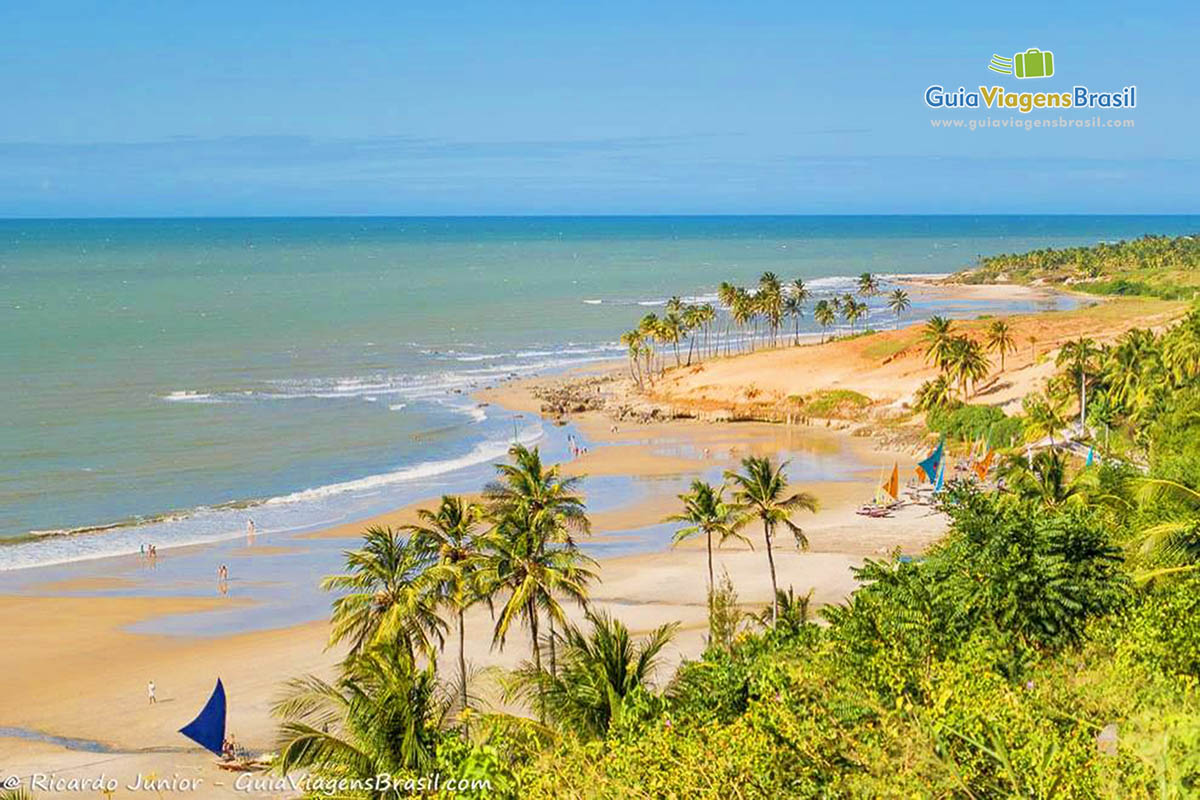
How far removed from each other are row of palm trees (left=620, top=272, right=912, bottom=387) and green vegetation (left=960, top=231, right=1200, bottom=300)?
87.0 ft

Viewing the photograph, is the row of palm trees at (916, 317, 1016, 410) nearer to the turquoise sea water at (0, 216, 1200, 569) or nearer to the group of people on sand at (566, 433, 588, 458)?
the group of people on sand at (566, 433, 588, 458)

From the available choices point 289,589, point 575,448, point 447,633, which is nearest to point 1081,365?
point 575,448

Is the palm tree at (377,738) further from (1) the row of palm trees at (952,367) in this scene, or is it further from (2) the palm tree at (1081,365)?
(1) the row of palm trees at (952,367)

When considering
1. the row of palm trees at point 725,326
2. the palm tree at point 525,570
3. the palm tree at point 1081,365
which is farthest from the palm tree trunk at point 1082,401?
the palm tree at point 525,570

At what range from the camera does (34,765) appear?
32.6 metres

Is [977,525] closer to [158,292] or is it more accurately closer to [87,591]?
[87,591]

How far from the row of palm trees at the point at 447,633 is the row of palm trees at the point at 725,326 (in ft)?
199

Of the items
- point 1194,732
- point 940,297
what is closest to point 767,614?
point 1194,732

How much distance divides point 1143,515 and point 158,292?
167m

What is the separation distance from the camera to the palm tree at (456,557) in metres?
28.1

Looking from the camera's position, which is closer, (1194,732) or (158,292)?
(1194,732)

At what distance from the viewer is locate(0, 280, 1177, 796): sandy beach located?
35.2 meters

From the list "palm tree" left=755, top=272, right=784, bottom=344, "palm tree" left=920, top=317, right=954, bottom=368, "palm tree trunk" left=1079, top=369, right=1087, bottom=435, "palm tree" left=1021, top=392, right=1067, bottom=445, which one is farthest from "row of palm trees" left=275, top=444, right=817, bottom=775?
"palm tree" left=755, top=272, right=784, bottom=344

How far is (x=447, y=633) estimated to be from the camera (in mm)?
30266
